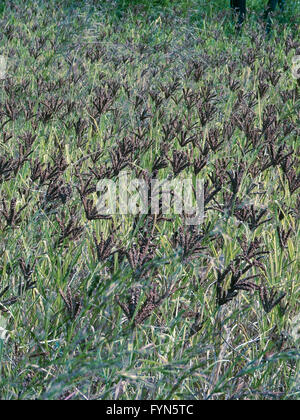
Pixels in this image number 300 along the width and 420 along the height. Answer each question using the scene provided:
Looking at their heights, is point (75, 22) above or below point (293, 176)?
above

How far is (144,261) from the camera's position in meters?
1.84

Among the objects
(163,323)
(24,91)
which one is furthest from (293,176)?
(24,91)

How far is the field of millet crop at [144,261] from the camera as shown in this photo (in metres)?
1.70

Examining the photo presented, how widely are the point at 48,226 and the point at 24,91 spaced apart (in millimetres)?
2261

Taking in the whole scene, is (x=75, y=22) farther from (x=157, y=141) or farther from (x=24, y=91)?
(x=157, y=141)

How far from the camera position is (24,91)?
4359 mm

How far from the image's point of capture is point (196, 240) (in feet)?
6.55

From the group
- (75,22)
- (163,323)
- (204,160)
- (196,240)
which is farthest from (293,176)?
(75,22)

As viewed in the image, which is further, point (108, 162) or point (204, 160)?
point (108, 162)

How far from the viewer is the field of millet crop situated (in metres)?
1.70
